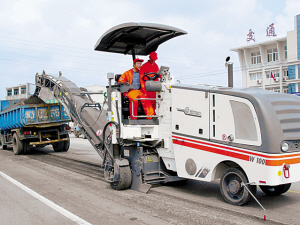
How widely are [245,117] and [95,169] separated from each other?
5.92 m

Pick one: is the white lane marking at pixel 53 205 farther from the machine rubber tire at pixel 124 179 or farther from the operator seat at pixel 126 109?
the operator seat at pixel 126 109

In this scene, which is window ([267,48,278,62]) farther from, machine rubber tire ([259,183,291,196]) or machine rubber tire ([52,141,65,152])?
machine rubber tire ([259,183,291,196])

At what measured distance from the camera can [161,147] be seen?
7.04 metres

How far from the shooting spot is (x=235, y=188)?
18.4ft

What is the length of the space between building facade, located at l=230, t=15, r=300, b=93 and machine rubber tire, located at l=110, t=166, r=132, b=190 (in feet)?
119

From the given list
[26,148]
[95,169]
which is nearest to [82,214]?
[95,169]

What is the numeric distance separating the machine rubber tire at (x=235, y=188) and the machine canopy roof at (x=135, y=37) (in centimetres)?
375

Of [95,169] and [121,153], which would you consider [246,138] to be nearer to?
[121,153]

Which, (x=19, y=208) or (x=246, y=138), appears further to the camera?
(x=19, y=208)

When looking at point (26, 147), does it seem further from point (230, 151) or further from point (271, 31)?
point (271, 31)

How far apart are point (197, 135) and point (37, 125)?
9.74 m

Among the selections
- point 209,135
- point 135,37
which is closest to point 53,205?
point 209,135

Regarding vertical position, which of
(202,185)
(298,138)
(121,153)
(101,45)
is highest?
(101,45)

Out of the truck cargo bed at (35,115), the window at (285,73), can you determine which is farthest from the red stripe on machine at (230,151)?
the window at (285,73)
